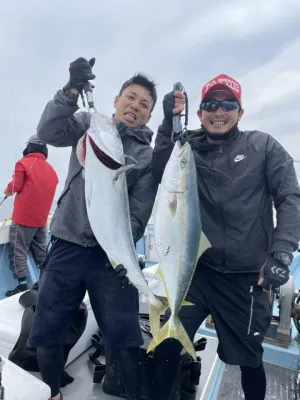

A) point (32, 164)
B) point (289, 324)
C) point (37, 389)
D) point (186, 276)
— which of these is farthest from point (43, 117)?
point (32, 164)

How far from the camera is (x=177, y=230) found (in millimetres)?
2180

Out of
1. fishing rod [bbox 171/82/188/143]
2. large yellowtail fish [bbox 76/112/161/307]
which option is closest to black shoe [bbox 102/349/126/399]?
large yellowtail fish [bbox 76/112/161/307]

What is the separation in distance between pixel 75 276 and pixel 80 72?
143 centimetres

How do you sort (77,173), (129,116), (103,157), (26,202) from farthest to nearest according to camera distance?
(26,202)
(129,116)
(77,173)
(103,157)

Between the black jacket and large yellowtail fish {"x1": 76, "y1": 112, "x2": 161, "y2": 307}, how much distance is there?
500 mm

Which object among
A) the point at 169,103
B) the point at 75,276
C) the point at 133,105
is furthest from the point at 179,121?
the point at 75,276

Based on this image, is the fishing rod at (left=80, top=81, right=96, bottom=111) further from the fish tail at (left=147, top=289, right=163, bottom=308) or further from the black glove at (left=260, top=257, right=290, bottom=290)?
the black glove at (left=260, top=257, right=290, bottom=290)

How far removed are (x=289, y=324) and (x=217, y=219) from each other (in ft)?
6.56

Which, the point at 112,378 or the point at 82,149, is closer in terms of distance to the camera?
the point at 82,149

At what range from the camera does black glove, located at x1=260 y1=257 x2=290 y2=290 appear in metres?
2.29

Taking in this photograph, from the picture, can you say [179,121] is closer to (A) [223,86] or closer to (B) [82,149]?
(A) [223,86]

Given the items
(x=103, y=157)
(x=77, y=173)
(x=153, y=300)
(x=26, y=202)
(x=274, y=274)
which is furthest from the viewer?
(x=26, y=202)

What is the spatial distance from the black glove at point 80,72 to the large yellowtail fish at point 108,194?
284 millimetres

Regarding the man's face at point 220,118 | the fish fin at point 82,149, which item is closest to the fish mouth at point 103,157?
the fish fin at point 82,149
